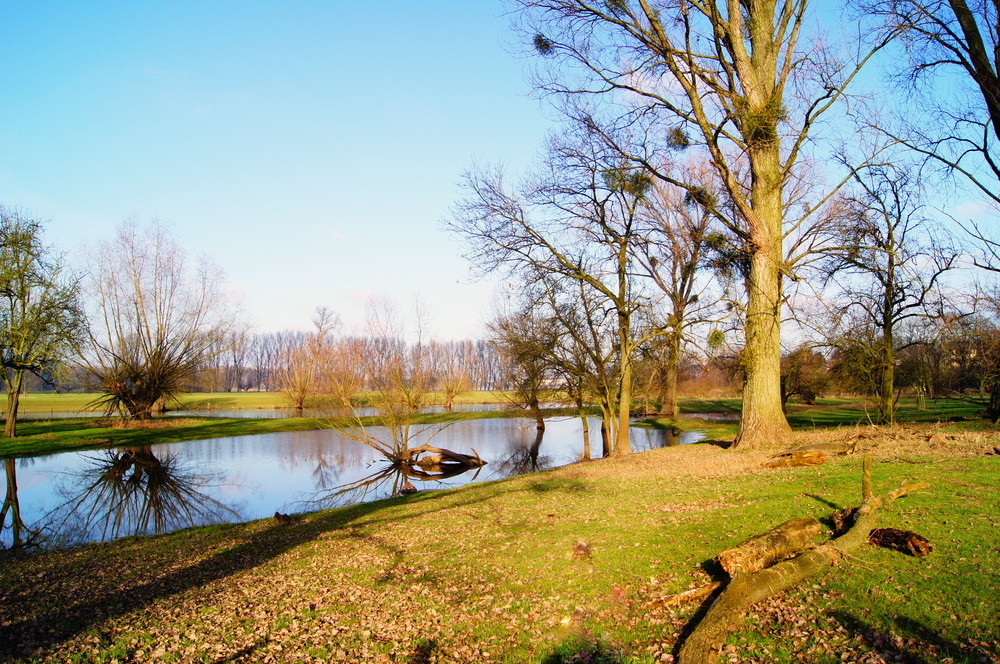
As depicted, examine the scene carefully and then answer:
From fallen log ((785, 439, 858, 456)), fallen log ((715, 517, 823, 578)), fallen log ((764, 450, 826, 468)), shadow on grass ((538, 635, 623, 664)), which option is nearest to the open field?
fallen log ((785, 439, 858, 456))

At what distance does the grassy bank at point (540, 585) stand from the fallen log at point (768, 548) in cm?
42

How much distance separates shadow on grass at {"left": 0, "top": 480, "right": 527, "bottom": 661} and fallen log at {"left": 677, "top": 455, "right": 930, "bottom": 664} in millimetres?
4092

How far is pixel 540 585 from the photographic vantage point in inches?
260

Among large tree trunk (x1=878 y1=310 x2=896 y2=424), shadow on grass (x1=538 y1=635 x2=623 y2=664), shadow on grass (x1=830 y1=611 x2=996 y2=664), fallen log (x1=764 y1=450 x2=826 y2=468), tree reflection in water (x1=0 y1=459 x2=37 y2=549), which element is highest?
large tree trunk (x1=878 y1=310 x2=896 y2=424)

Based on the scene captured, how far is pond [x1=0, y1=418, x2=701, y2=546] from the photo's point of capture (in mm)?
15441

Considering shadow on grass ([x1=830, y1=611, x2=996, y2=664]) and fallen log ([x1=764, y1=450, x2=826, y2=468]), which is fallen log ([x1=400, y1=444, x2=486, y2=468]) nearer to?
fallen log ([x1=764, y1=450, x2=826, y2=468])

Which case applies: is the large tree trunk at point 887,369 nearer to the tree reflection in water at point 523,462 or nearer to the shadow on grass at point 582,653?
the tree reflection in water at point 523,462

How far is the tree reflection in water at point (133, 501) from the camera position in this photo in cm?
1438

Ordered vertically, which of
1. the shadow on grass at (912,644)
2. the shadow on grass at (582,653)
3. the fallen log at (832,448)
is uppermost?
the fallen log at (832,448)

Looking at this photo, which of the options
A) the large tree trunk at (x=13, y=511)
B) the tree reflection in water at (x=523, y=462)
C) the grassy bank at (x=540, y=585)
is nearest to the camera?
the grassy bank at (x=540, y=585)

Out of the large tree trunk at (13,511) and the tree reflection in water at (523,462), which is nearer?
the large tree trunk at (13,511)

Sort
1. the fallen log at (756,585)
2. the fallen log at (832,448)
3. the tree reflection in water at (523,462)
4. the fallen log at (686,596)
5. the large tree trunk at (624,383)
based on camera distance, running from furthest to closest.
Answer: the tree reflection in water at (523,462) < the large tree trunk at (624,383) < the fallen log at (832,448) < the fallen log at (686,596) < the fallen log at (756,585)

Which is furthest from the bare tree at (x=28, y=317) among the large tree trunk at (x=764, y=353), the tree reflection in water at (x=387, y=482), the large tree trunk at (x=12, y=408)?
the large tree trunk at (x=764, y=353)

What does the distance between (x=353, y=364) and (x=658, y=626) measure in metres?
20.2
